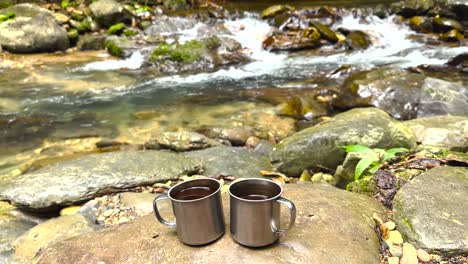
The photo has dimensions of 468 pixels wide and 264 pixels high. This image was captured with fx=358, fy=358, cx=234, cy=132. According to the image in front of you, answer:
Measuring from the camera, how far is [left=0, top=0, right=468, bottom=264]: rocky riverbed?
1846mm

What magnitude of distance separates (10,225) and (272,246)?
2.50m

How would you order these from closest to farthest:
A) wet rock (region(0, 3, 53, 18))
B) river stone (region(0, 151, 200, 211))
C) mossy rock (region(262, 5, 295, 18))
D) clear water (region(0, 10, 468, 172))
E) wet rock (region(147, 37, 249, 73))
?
1. river stone (region(0, 151, 200, 211))
2. clear water (region(0, 10, 468, 172))
3. wet rock (region(147, 37, 249, 73))
4. wet rock (region(0, 3, 53, 18))
5. mossy rock (region(262, 5, 295, 18))

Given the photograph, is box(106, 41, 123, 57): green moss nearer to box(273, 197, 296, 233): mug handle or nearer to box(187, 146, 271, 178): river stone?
box(187, 146, 271, 178): river stone

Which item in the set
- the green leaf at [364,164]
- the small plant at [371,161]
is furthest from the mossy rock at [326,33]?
the green leaf at [364,164]

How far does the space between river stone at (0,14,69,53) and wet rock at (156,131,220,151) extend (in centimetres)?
808

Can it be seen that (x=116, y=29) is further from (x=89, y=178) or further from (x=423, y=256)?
(x=423, y=256)

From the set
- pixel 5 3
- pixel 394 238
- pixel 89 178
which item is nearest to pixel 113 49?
pixel 5 3

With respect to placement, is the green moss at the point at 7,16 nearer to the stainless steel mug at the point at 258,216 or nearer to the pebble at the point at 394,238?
the stainless steel mug at the point at 258,216

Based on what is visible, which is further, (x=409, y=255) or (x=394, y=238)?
(x=394, y=238)

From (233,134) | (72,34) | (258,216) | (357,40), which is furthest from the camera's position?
(72,34)

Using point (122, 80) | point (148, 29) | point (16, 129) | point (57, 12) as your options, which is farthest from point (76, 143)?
point (57, 12)

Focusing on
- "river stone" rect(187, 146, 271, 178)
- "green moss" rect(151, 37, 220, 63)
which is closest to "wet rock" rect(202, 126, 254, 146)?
"river stone" rect(187, 146, 271, 178)

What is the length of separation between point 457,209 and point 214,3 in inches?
604

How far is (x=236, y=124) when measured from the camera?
19.0 ft
